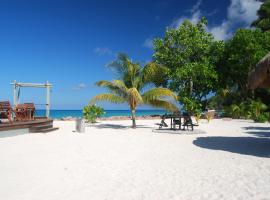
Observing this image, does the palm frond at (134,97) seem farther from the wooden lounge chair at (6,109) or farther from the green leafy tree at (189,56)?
the green leafy tree at (189,56)

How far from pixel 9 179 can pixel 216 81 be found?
79.7 feet

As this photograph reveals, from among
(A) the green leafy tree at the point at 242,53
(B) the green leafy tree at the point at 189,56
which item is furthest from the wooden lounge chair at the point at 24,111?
(A) the green leafy tree at the point at 242,53

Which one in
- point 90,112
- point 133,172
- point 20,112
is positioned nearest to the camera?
point 133,172

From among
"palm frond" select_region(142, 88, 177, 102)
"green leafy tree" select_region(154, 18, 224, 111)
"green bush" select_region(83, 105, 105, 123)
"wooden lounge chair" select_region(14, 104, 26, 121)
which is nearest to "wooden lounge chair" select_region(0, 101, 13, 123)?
"wooden lounge chair" select_region(14, 104, 26, 121)

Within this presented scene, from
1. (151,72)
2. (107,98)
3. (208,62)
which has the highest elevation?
(208,62)

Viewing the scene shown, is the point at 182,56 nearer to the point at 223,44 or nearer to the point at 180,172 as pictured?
the point at 223,44

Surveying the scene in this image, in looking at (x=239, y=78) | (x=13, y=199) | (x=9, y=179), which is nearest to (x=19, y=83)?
(x=9, y=179)

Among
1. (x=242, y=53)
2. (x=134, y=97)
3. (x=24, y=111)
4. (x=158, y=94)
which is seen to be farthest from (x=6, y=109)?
(x=242, y=53)

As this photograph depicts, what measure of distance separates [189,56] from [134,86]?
498 inches

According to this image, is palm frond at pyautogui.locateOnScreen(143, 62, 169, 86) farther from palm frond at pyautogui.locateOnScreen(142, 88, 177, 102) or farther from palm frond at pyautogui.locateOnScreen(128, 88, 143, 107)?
palm frond at pyautogui.locateOnScreen(128, 88, 143, 107)

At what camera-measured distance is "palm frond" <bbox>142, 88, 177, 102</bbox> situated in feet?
50.3

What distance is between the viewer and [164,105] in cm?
1599

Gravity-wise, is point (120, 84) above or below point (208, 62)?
below

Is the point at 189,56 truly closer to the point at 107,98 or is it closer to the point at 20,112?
the point at 107,98
